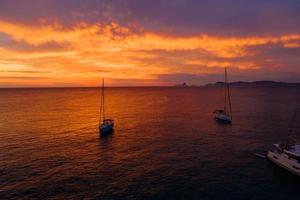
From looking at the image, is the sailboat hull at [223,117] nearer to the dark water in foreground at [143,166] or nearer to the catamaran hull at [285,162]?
the dark water in foreground at [143,166]

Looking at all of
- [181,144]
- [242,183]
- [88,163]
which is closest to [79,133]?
[88,163]

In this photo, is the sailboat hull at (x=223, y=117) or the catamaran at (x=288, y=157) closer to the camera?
the catamaran at (x=288, y=157)

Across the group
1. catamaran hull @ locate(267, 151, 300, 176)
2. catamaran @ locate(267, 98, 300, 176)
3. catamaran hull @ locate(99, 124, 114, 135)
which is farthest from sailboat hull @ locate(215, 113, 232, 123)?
catamaran hull @ locate(99, 124, 114, 135)

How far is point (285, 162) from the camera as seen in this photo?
4350 cm

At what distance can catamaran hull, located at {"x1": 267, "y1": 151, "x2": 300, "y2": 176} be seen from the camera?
41366mm

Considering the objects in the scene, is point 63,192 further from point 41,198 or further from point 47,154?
point 47,154

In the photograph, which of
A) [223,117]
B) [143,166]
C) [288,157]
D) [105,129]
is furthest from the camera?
[223,117]

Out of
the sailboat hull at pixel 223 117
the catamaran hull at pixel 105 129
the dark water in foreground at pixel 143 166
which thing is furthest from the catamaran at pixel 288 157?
the catamaran hull at pixel 105 129

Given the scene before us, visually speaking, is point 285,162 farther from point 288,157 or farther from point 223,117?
point 223,117

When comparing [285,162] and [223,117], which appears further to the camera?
[223,117]

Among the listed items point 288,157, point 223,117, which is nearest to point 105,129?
point 223,117


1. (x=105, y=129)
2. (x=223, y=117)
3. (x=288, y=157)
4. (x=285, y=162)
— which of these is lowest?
(x=285, y=162)

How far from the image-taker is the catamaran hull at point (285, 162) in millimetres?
41366

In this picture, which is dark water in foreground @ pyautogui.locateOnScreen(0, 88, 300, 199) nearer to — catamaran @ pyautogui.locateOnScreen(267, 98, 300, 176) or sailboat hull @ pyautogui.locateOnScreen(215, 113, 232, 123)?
catamaran @ pyautogui.locateOnScreen(267, 98, 300, 176)
